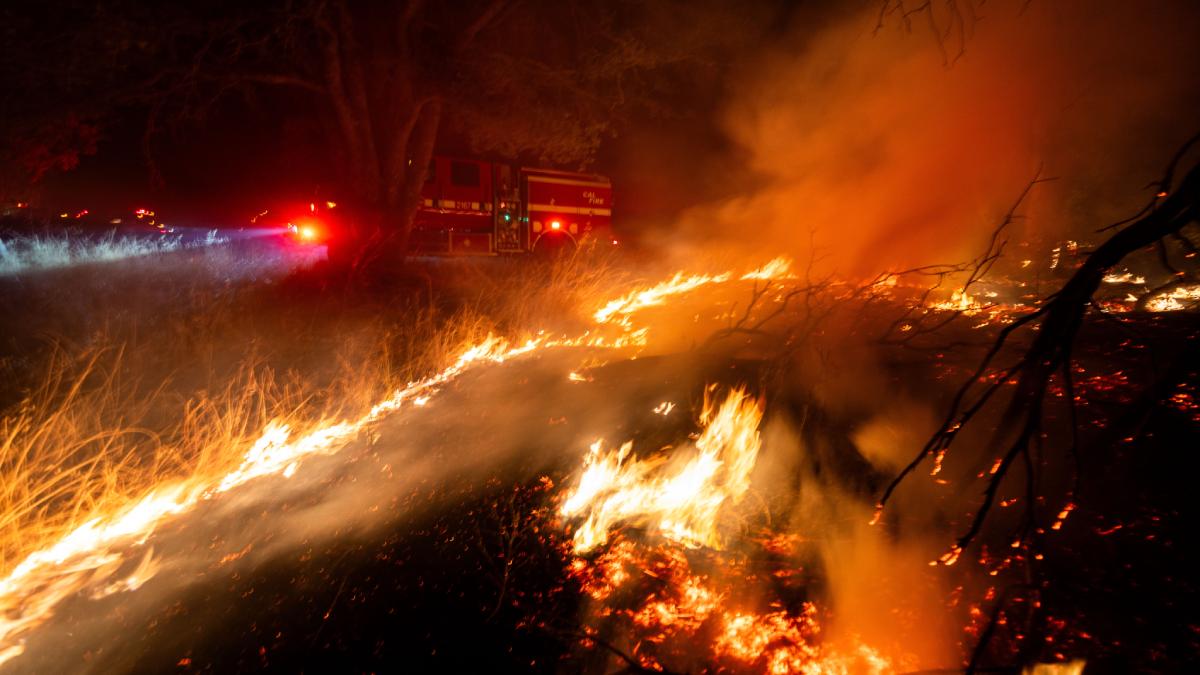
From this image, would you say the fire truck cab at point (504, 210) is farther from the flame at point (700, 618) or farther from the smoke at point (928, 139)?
the flame at point (700, 618)

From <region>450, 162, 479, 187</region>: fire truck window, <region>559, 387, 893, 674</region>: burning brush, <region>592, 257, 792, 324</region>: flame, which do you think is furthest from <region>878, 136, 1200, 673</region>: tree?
<region>450, 162, 479, 187</region>: fire truck window

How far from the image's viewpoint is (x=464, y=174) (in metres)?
13.5

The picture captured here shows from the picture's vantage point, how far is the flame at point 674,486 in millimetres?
2486

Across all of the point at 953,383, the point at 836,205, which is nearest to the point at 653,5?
the point at 836,205

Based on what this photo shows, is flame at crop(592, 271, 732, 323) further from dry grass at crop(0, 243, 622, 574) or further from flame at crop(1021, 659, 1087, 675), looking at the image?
flame at crop(1021, 659, 1087, 675)

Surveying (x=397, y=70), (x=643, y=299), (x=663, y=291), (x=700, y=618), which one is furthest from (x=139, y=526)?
(x=397, y=70)

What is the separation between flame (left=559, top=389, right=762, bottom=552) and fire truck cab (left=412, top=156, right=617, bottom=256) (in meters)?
9.30

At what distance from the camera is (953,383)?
10.0ft

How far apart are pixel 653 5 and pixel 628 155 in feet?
34.2

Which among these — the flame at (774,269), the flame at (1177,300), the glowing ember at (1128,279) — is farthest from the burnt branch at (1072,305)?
the flame at (774,269)

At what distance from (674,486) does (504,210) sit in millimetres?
12152

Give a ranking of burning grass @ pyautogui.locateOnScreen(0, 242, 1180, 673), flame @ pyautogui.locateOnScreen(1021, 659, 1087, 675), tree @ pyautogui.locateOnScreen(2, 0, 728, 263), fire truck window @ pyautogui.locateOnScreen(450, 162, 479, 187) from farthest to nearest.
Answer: fire truck window @ pyautogui.locateOnScreen(450, 162, 479, 187) → tree @ pyautogui.locateOnScreen(2, 0, 728, 263) → burning grass @ pyautogui.locateOnScreen(0, 242, 1180, 673) → flame @ pyautogui.locateOnScreen(1021, 659, 1087, 675)

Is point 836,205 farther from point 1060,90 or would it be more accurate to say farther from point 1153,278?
point 1153,278

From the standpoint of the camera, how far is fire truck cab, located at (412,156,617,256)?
1311 cm
